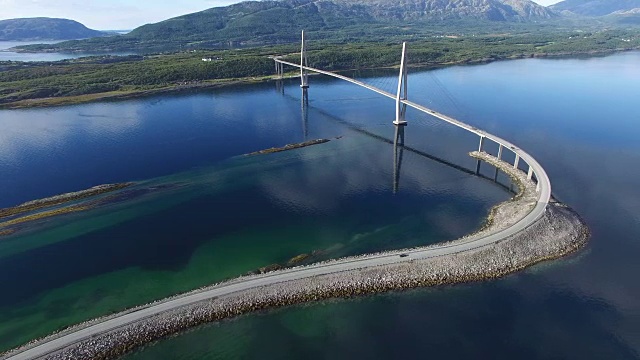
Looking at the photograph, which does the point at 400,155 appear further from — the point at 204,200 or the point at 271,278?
the point at 271,278

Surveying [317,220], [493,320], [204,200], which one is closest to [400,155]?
[317,220]

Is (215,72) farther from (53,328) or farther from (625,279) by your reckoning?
(625,279)

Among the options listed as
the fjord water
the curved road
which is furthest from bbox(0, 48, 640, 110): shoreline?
the fjord water

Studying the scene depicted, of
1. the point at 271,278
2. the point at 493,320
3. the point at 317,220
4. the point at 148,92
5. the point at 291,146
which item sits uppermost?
the point at 148,92

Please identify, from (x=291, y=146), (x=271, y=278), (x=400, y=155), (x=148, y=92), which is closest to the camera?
(x=271, y=278)

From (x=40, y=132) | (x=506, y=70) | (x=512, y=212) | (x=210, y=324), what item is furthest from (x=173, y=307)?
(x=506, y=70)

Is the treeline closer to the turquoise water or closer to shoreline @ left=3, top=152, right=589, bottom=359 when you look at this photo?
the turquoise water
